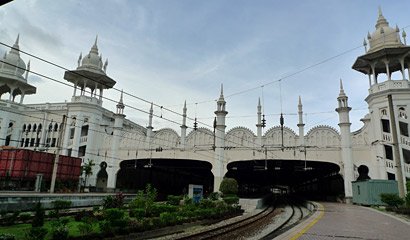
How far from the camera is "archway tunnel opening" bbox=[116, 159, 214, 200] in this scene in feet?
140

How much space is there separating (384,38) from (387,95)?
309 inches

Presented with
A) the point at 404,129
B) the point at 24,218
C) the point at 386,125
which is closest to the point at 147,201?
the point at 24,218

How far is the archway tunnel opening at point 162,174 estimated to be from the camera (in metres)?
42.6

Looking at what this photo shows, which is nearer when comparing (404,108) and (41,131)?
(404,108)

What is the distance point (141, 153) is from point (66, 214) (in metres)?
19.8

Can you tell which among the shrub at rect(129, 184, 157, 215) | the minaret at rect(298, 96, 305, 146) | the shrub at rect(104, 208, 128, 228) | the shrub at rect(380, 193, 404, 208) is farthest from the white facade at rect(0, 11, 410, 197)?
the shrub at rect(104, 208, 128, 228)

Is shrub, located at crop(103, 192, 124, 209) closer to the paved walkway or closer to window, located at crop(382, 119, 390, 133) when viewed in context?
the paved walkway

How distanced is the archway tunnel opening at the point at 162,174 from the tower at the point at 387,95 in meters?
22.0

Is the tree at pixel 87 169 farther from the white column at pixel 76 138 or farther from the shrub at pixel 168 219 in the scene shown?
the shrub at pixel 168 219

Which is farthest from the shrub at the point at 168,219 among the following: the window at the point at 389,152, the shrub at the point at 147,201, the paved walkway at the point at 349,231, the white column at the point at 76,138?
the white column at the point at 76,138

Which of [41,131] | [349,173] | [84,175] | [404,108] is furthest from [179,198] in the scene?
[41,131]

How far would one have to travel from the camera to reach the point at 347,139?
3053cm

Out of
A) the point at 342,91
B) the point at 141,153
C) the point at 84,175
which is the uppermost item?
the point at 342,91

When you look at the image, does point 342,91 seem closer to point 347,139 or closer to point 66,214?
point 347,139
